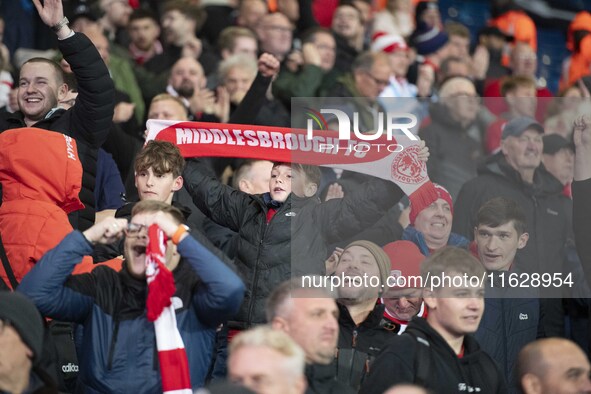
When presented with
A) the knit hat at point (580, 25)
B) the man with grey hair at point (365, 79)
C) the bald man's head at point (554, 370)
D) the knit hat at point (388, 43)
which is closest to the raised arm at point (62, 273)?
the bald man's head at point (554, 370)

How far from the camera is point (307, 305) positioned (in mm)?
6777

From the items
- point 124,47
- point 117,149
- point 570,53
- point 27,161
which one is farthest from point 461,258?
point 570,53

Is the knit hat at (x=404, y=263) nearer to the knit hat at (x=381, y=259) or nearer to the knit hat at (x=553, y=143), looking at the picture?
the knit hat at (x=381, y=259)

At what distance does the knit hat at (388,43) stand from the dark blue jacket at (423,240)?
611cm

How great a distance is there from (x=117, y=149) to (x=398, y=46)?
544 centimetres

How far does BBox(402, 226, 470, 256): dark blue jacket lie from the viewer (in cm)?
807

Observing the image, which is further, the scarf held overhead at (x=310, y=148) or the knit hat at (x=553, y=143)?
the knit hat at (x=553, y=143)

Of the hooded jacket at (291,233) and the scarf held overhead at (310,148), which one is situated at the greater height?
the scarf held overhead at (310,148)

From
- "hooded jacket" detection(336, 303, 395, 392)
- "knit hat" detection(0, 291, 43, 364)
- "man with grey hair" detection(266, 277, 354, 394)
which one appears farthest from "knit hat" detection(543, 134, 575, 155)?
"knit hat" detection(0, 291, 43, 364)

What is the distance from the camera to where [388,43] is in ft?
47.2

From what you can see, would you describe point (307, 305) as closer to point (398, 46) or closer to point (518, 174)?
point (518, 174)

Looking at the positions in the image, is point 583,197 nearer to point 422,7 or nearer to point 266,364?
point 266,364

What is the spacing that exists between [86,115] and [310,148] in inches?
52.4

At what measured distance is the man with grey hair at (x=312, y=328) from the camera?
673 cm
